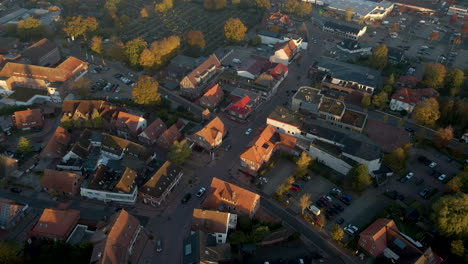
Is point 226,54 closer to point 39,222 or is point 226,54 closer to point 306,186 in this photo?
point 306,186

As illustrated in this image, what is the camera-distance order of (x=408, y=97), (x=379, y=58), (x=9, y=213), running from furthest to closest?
(x=379, y=58), (x=408, y=97), (x=9, y=213)

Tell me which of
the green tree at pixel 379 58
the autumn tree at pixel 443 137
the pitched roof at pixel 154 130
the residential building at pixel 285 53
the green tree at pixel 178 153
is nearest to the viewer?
the green tree at pixel 178 153

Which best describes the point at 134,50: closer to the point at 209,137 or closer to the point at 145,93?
the point at 145,93

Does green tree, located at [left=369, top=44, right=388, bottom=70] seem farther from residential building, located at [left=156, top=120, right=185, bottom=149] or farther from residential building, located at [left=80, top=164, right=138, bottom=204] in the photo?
residential building, located at [left=80, top=164, right=138, bottom=204]

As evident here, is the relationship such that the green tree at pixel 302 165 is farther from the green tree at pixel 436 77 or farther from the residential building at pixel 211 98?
the green tree at pixel 436 77

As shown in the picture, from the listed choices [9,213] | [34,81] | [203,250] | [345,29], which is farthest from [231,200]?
[345,29]

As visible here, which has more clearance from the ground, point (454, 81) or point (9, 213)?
point (454, 81)

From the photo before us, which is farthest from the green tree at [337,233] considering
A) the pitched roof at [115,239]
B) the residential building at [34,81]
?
the residential building at [34,81]

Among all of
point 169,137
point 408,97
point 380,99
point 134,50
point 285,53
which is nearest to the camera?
point 169,137
